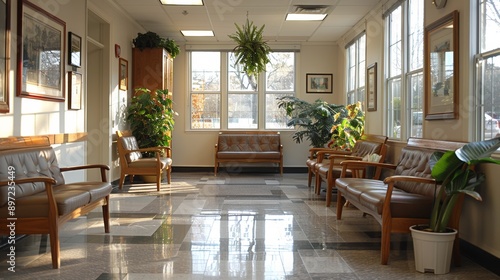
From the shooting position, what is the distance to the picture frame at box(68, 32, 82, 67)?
18.5 feet

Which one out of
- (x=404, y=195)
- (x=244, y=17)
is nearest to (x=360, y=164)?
(x=404, y=195)

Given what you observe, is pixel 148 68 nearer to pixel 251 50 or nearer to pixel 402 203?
pixel 251 50

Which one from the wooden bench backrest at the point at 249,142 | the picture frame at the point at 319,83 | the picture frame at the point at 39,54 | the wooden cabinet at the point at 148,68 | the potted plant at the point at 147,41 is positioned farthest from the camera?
the picture frame at the point at 319,83

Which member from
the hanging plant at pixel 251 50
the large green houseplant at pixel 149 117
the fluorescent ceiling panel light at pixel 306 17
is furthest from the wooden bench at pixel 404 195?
the large green houseplant at pixel 149 117

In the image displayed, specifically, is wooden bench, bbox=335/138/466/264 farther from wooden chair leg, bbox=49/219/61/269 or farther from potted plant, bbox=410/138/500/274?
wooden chair leg, bbox=49/219/61/269

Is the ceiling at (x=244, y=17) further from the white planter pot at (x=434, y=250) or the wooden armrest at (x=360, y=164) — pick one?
the white planter pot at (x=434, y=250)

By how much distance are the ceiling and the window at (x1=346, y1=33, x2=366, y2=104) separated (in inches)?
14.0

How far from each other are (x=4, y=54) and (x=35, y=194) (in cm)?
128

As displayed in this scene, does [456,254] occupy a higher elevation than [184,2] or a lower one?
lower

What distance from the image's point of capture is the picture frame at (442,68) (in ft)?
14.0

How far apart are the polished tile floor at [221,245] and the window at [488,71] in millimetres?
1141

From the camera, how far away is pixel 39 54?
4812 mm

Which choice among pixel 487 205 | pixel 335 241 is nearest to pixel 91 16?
pixel 335 241

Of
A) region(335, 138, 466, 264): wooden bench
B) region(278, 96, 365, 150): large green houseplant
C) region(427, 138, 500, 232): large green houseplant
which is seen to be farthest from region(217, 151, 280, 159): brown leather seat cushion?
region(427, 138, 500, 232): large green houseplant
